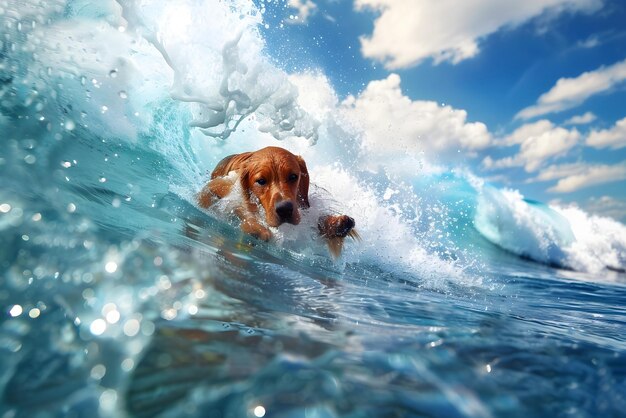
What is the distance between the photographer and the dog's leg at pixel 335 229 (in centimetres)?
388

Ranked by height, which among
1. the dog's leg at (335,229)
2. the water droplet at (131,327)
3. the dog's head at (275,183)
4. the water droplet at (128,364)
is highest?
the dog's head at (275,183)

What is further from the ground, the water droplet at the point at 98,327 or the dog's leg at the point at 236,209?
the dog's leg at the point at 236,209

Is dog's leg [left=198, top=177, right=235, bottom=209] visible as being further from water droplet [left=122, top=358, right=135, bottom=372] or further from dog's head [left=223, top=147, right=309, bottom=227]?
water droplet [left=122, top=358, right=135, bottom=372]

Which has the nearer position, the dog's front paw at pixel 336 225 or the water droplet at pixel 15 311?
the water droplet at pixel 15 311

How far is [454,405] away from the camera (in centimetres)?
94

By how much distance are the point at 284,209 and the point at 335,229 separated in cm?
53

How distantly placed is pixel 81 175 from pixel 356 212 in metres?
3.53

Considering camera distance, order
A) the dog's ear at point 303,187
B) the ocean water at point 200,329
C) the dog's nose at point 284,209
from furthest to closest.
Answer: the dog's ear at point 303,187
the dog's nose at point 284,209
the ocean water at point 200,329

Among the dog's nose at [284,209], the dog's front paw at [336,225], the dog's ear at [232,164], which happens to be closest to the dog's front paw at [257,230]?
the dog's nose at [284,209]

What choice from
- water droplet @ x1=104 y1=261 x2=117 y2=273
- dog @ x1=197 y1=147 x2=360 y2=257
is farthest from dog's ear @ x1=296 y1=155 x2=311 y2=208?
water droplet @ x1=104 y1=261 x2=117 y2=273

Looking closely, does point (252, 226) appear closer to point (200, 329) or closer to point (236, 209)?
point (236, 209)

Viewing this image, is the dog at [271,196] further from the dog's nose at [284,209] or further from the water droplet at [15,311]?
the water droplet at [15,311]

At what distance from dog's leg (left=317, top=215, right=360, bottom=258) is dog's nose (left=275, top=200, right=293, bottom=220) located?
438 mm

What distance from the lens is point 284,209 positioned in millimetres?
A: 3676
